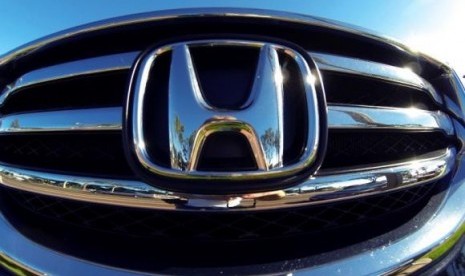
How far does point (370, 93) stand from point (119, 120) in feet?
2.40

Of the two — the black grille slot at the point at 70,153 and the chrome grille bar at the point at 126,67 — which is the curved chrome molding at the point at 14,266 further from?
the chrome grille bar at the point at 126,67

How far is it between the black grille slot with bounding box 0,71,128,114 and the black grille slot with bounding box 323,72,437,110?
1.87 feet

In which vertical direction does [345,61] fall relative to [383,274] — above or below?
above

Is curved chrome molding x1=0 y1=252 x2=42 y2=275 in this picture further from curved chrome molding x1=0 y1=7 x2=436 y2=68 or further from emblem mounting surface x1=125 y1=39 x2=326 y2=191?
curved chrome molding x1=0 y1=7 x2=436 y2=68

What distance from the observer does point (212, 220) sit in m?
1.12

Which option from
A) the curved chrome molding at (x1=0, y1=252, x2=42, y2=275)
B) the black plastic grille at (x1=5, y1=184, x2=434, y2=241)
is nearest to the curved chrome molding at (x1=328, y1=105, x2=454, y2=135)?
the black plastic grille at (x1=5, y1=184, x2=434, y2=241)

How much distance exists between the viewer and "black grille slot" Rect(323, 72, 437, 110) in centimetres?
128

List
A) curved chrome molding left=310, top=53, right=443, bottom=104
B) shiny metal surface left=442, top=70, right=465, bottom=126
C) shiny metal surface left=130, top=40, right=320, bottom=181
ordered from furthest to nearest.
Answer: shiny metal surface left=442, top=70, right=465, bottom=126, curved chrome molding left=310, top=53, right=443, bottom=104, shiny metal surface left=130, top=40, right=320, bottom=181

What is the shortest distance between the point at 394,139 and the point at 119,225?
82 centimetres

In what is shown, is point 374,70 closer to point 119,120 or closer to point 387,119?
point 387,119

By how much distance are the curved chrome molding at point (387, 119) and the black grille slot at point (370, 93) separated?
0.15 ft

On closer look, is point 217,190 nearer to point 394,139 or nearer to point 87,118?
point 87,118

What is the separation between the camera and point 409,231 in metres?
1.18

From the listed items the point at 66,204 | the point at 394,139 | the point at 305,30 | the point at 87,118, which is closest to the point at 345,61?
the point at 305,30
